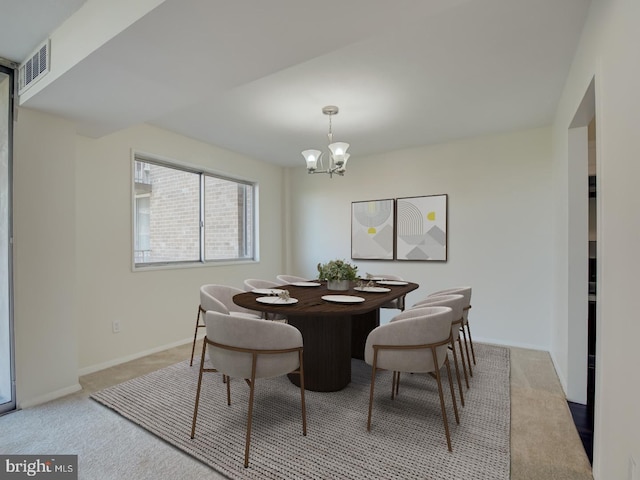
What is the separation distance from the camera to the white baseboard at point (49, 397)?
2.37m

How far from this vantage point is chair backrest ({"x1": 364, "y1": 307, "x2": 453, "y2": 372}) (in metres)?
1.93

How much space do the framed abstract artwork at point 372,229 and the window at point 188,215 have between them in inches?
61.7

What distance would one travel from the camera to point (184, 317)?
154 inches

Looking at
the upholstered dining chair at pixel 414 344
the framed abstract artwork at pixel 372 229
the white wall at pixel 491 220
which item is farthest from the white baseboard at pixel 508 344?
the upholstered dining chair at pixel 414 344

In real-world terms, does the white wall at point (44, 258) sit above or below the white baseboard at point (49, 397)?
above

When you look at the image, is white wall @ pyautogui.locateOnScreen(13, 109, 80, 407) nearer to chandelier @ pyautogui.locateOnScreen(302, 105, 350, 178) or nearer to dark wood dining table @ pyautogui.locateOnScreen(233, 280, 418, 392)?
dark wood dining table @ pyautogui.locateOnScreen(233, 280, 418, 392)

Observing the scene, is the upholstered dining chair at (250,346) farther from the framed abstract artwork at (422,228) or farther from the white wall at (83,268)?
the framed abstract artwork at (422,228)

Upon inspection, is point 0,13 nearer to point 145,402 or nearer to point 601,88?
point 145,402

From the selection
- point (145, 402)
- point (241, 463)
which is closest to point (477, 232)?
point (241, 463)

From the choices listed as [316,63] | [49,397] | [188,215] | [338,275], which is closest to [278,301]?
[338,275]

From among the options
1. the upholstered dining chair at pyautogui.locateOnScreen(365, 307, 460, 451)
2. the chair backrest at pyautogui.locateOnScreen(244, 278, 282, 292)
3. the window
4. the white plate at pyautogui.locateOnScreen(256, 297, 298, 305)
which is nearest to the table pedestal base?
the white plate at pyautogui.locateOnScreen(256, 297, 298, 305)

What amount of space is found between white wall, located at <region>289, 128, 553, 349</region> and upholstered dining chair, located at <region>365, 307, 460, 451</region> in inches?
89.8

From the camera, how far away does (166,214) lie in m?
3.84

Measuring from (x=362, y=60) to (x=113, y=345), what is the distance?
3.37 meters
